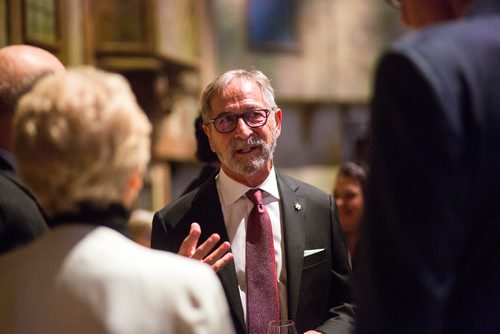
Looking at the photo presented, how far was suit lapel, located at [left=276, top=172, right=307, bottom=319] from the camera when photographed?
2.31 m

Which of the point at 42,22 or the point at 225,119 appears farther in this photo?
the point at 42,22

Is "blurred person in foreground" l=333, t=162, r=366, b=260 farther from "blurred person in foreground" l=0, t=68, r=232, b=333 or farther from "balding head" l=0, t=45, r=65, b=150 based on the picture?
"blurred person in foreground" l=0, t=68, r=232, b=333

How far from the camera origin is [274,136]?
8.16ft

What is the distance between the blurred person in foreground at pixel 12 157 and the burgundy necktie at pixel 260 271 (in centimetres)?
73

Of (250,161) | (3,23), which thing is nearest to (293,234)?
(250,161)

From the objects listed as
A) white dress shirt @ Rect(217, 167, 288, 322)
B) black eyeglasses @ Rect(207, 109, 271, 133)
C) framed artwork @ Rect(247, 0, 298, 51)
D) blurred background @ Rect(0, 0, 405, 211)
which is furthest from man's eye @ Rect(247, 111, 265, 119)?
framed artwork @ Rect(247, 0, 298, 51)

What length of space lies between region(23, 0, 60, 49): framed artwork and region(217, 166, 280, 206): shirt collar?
9.51 ft

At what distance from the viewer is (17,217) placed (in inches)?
70.4

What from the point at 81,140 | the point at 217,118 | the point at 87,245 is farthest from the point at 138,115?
the point at 217,118

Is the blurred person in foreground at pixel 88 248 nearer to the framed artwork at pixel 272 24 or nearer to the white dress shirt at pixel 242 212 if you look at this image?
the white dress shirt at pixel 242 212

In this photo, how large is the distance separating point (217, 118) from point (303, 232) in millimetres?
Result: 491

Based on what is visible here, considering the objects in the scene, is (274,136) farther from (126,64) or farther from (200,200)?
(126,64)

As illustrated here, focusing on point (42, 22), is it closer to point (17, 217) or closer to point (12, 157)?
point (12, 157)

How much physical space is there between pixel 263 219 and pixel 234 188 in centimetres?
15
